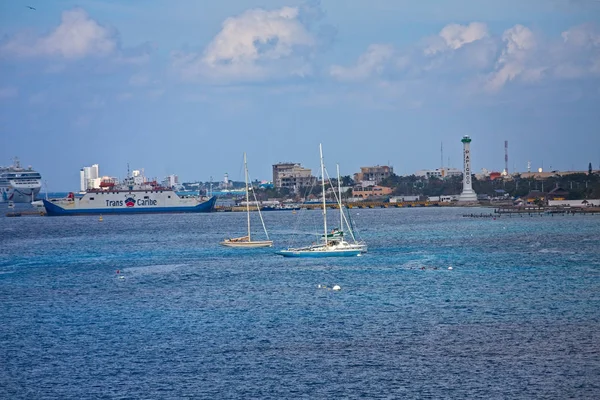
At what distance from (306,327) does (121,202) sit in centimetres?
14580

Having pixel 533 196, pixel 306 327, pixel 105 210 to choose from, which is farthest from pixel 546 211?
pixel 306 327

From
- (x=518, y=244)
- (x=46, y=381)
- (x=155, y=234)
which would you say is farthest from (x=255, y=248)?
(x=46, y=381)

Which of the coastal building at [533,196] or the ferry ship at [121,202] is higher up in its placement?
the ferry ship at [121,202]

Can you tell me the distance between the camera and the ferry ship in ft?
587

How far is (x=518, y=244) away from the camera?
A: 269 feet

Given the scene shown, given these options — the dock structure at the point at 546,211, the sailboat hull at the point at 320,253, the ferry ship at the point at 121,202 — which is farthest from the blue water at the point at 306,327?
the ferry ship at the point at 121,202

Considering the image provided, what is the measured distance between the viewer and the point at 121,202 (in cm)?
17888

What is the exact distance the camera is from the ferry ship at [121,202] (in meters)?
179

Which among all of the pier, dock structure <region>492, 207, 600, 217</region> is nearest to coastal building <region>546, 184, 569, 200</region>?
dock structure <region>492, 207, 600, 217</region>

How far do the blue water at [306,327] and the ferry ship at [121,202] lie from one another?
105755 mm

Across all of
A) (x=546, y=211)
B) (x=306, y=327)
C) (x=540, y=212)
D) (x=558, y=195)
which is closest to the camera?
(x=306, y=327)

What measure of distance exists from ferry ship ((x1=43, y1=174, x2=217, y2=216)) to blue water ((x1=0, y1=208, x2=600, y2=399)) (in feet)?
347

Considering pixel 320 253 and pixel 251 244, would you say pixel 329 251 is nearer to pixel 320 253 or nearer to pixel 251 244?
pixel 320 253

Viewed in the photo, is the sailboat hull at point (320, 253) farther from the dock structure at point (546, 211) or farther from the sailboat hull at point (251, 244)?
the dock structure at point (546, 211)
